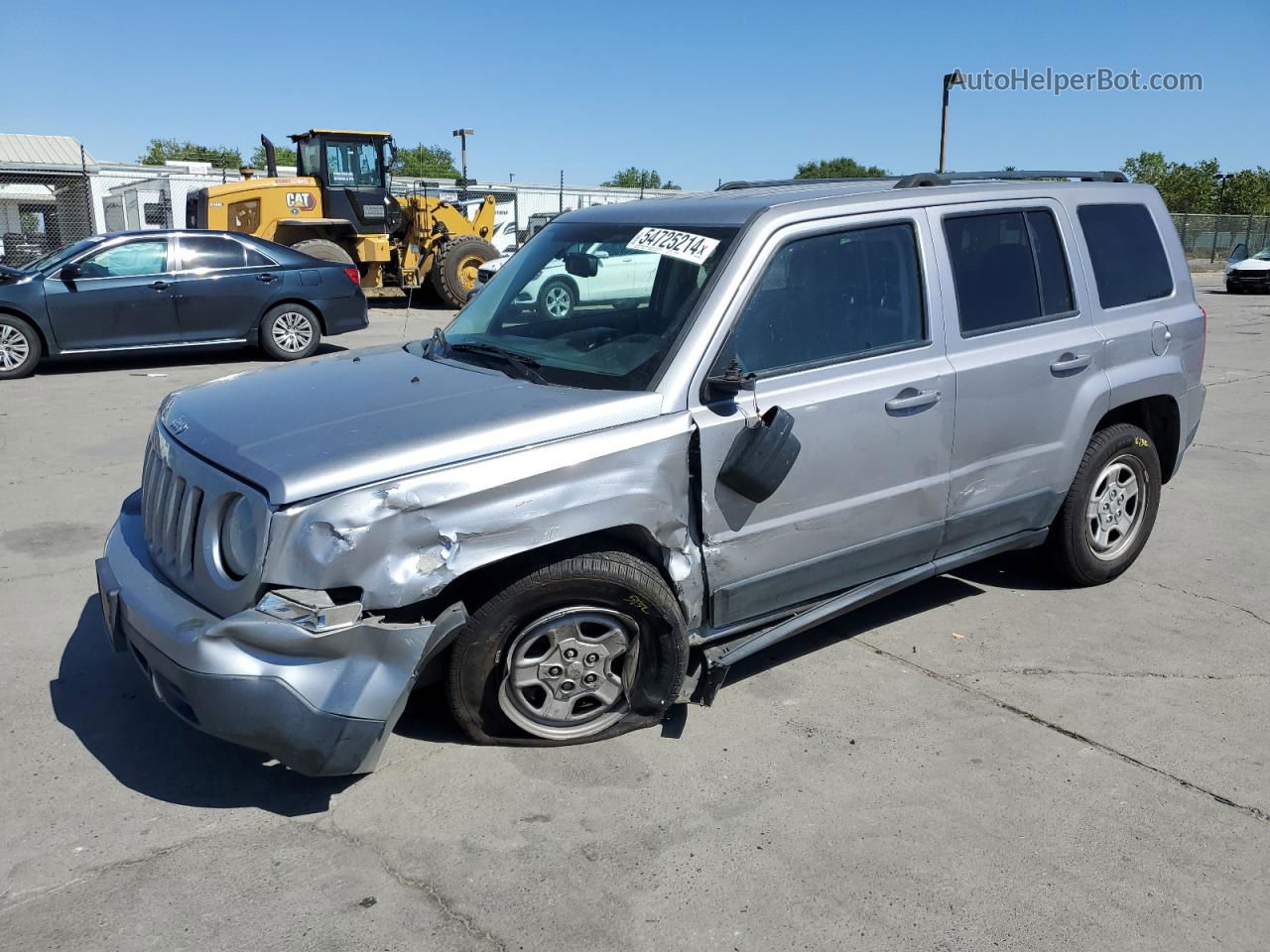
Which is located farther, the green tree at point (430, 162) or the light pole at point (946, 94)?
the green tree at point (430, 162)

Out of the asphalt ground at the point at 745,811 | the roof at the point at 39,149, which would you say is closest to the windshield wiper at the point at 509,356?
the asphalt ground at the point at 745,811

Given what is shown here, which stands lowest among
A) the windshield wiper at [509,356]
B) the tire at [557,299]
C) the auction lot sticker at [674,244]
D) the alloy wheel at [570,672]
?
the alloy wheel at [570,672]

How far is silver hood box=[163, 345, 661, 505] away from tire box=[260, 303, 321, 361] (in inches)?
345

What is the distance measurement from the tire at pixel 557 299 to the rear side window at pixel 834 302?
32.9 inches

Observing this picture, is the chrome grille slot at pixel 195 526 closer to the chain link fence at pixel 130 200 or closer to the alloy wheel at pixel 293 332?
the alloy wheel at pixel 293 332

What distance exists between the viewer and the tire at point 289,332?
1230cm

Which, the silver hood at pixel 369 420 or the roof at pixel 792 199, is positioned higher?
the roof at pixel 792 199

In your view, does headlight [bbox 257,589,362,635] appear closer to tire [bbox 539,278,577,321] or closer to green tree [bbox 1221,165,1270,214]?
tire [bbox 539,278,577,321]

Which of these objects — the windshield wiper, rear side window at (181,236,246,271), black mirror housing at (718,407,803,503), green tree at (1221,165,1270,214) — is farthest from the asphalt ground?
green tree at (1221,165,1270,214)

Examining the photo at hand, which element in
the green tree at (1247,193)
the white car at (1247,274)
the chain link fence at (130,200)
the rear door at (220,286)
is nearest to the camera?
the rear door at (220,286)

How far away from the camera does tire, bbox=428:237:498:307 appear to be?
19266 millimetres

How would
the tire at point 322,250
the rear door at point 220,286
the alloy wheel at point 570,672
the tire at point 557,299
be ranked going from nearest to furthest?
the alloy wheel at point 570,672 → the tire at point 557,299 → the rear door at point 220,286 → the tire at point 322,250

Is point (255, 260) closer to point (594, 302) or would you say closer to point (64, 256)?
point (64, 256)

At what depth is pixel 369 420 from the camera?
335 cm
